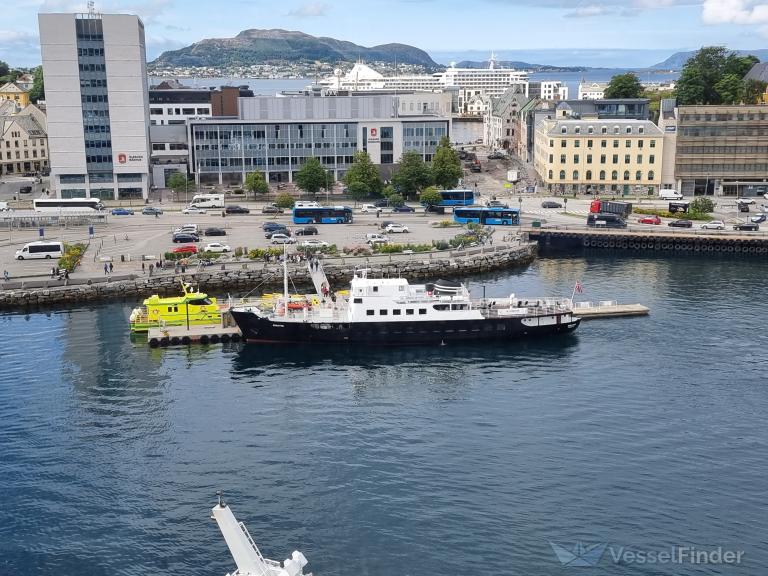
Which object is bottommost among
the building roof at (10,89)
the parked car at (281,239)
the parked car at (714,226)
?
the parked car at (714,226)

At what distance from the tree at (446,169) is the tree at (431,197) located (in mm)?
4808

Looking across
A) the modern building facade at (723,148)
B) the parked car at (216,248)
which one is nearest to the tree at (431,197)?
the parked car at (216,248)

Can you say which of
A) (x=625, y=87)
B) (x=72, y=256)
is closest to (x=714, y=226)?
(x=72, y=256)

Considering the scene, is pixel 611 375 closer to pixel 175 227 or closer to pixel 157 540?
pixel 157 540

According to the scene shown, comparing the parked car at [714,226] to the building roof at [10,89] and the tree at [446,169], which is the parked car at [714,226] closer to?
the tree at [446,169]

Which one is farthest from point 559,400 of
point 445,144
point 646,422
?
point 445,144

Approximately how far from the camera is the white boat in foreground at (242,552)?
21.0 m

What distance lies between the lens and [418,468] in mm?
36594

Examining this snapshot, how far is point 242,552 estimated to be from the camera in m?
21.3

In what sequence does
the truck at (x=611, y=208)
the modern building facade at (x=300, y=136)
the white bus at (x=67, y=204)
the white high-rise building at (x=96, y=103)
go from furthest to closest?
the modern building facade at (x=300, y=136) < the white high-rise building at (x=96, y=103) < the truck at (x=611, y=208) < the white bus at (x=67, y=204)

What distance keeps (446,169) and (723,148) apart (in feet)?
111

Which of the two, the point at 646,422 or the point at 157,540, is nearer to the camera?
the point at 157,540

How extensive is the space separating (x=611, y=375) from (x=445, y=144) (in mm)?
65337

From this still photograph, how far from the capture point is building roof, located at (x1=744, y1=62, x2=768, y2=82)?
461 ft
